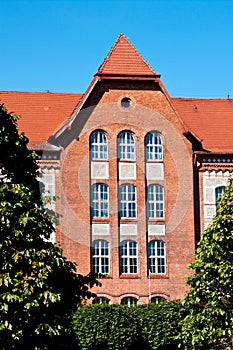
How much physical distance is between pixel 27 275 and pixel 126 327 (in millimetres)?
13361

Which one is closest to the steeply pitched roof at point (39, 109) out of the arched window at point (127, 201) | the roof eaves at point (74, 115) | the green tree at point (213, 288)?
the roof eaves at point (74, 115)

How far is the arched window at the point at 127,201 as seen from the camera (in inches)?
1614

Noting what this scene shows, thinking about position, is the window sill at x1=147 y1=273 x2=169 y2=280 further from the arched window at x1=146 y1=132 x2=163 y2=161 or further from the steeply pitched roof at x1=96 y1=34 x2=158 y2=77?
the steeply pitched roof at x1=96 y1=34 x2=158 y2=77

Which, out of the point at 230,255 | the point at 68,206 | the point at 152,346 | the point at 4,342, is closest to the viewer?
the point at 4,342

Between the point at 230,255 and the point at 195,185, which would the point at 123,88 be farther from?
the point at 230,255

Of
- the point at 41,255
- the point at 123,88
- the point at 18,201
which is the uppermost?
the point at 123,88

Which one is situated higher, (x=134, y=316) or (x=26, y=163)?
(x=26, y=163)

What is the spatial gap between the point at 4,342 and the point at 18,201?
3.75 m

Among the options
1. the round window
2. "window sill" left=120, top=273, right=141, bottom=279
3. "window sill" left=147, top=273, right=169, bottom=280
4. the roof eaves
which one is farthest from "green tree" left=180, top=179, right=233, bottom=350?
the round window

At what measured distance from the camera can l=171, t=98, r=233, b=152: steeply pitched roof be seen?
4381 centimetres

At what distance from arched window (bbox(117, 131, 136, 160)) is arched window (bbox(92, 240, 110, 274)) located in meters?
5.03

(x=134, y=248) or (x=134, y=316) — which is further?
(x=134, y=248)

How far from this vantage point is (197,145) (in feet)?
141

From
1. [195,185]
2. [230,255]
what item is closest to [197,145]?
[195,185]
